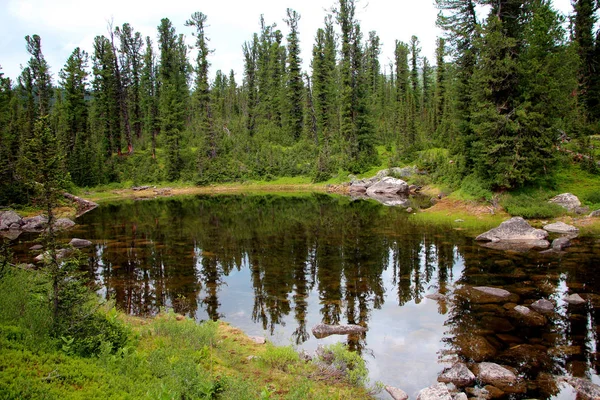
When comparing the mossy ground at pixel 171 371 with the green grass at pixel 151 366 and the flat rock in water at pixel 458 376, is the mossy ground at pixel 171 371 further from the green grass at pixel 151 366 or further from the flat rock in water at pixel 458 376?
the flat rock in water at pixel 458 376

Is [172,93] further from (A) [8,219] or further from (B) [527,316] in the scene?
(B) [527,316]

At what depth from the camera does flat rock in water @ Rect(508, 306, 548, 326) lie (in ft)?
34.3

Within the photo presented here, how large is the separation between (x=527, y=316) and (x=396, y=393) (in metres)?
5.80

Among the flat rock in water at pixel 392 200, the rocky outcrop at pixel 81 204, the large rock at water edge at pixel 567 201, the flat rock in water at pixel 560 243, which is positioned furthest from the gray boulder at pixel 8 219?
the large rock at water edge at pixel 567 201

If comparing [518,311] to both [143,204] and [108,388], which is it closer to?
[108,388]

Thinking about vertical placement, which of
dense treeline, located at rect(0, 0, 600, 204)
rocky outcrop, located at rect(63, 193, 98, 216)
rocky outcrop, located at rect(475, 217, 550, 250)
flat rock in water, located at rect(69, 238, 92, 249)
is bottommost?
rocky outcrop, located at rect(475, 217, 550, 250)

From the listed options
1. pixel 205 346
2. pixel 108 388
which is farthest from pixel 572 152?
pixel 108 388

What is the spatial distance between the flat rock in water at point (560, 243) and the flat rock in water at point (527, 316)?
8.48 metres

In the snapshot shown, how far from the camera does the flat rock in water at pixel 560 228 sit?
21.0m

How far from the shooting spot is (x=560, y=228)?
2133 centimetres

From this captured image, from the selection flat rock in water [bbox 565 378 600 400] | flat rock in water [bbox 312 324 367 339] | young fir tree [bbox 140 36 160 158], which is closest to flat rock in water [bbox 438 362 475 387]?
flat rock in water [bbox 565 378 600 400]

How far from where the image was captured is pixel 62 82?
193ft

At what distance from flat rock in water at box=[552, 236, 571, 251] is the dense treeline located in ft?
26.2

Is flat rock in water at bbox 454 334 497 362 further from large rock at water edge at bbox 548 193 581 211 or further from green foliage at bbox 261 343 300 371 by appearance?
large rock at water edge at bbox 548 193 581 211
